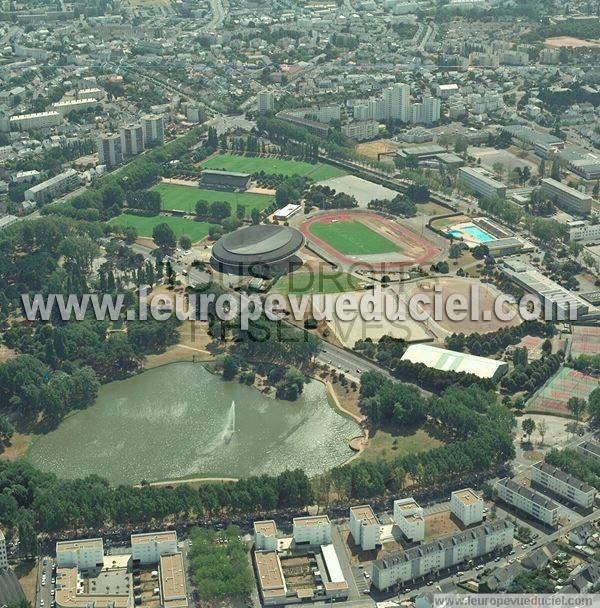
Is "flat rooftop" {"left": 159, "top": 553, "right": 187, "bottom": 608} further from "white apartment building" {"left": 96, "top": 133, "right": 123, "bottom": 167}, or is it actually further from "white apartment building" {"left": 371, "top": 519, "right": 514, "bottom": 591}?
"white apartment building" {"left": 96, "top": 133, "right": 123, "bottom": 167}

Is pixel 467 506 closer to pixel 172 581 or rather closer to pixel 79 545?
pixel 172 581

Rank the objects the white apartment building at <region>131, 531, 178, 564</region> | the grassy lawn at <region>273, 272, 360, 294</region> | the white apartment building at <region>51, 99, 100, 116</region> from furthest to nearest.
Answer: the white apartment building at <region>51, 99, 100, 116</region>
the grassy lawn at <region>273, 272, 360, 294</region>
the white apartment building at <region>131, 531, 178, 564</region>

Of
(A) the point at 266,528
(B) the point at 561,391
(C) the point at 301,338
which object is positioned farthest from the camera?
(C) the point at 301,338

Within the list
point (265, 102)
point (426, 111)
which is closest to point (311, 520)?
point (426, 111)

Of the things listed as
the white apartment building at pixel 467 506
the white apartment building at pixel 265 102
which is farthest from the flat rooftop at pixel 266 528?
the white apartment building at pixel 265 102

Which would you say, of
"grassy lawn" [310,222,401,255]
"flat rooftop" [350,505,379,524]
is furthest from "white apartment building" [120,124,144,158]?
"flat rooftop" [350,505,379,524]

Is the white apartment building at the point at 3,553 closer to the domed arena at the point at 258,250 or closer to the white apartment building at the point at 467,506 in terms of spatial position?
the white apartment building at the point at 467,506
